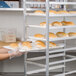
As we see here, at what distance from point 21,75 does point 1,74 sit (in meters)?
0.33

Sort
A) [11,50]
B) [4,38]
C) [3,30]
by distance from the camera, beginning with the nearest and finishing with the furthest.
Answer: [11,50], [4,38], [3,30]

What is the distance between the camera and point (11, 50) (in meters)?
2.57

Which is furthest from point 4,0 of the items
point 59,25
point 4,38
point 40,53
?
point 59,25

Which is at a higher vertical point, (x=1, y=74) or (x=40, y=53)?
(x=40, y=53)

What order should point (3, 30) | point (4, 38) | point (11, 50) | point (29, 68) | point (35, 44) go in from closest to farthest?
point (11, 50)
point (35, 44)
point (4, 38)
point (3, 30)
point (29, 68)

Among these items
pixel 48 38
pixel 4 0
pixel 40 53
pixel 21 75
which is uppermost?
pixel 4 0

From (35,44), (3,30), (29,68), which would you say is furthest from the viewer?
(29,68)

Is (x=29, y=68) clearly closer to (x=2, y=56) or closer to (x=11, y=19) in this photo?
(x=11, y=19)

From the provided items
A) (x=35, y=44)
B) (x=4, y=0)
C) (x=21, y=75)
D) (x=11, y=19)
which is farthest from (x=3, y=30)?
A: (x=35, y=44)

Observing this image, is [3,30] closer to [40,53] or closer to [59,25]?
[40,53]

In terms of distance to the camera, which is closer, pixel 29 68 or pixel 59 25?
pixel 59 25

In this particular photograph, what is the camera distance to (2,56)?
2605 millimetres

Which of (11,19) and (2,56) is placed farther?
(11,19)

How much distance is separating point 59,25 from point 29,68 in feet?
4.98
